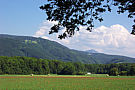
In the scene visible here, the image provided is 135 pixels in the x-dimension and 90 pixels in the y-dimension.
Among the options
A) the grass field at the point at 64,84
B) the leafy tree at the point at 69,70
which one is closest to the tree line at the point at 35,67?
the leafy tree at the point at 69,70

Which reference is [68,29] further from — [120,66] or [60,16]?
[120,66]

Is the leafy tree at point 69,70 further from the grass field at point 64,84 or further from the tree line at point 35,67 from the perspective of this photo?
the grass field at point 64,84

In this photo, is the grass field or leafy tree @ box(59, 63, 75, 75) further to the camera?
leafy tree @ box(59, 63, 75, 75)

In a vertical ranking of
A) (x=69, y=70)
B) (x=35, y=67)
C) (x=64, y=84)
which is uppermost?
(x=35, y=67)

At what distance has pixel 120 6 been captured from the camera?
10.7m

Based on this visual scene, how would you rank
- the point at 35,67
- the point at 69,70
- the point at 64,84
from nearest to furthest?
the point at 64,84
the point at 35,67
the point at 69,70

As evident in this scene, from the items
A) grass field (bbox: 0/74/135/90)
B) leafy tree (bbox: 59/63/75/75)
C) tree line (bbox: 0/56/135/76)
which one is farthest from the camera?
leafy tree (bbox: 59/63/75/75)

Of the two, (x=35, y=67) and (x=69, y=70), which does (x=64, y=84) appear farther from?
(x=69, y=70)

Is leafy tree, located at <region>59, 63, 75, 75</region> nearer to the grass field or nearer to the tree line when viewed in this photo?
the tree line

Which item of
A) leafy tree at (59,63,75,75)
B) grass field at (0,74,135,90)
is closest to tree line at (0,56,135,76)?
leafy tree at (59,63,75,75)

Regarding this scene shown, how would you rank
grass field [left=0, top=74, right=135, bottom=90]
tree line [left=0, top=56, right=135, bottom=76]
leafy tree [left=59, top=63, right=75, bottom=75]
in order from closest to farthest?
grass field [left=0, top=74, right=135, bottom=90] < tree line [left=0, top=56, right=135, bottom=76] < leafy tree [left=59, top=63, right=75, bottom=75]

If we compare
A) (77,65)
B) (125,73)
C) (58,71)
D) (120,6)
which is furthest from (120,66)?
(120,6)

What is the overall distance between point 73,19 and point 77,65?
178922 millimetres

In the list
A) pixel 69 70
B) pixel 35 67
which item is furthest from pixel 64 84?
pixel 69 70
